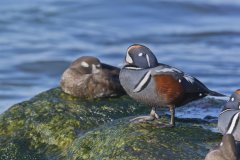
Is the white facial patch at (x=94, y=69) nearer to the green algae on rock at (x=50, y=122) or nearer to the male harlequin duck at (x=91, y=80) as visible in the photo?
the male harlequin duck at (x=91, y=80)

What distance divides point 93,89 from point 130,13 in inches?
421

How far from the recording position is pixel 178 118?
9016 millimetres

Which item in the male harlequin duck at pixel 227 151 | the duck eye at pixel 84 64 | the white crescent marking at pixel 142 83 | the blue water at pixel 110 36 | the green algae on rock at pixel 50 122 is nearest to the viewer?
the male harlequin duck at pixel 227 151

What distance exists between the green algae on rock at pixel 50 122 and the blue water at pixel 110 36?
3.75 metres

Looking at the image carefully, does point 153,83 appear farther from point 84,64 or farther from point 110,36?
point 110,36

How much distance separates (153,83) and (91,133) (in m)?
0.83

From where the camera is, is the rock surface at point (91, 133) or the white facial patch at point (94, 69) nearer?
the rock surface at point (91, 133)

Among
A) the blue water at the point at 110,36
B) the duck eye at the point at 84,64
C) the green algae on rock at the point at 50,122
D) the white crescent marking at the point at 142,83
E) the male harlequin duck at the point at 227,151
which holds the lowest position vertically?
the blue water at the point at 110,36

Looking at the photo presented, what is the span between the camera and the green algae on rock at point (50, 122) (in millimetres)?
8805

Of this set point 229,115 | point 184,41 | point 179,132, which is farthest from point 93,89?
point 184,41

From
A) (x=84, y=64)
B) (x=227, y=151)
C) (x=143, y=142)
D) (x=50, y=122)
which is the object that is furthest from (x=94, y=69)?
(x=227, y=151)

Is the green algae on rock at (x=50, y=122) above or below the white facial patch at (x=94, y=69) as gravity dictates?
below

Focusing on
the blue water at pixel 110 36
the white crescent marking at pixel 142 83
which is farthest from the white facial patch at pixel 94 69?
→ the blue water at pixel 110 36

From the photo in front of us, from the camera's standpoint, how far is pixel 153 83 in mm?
8305
